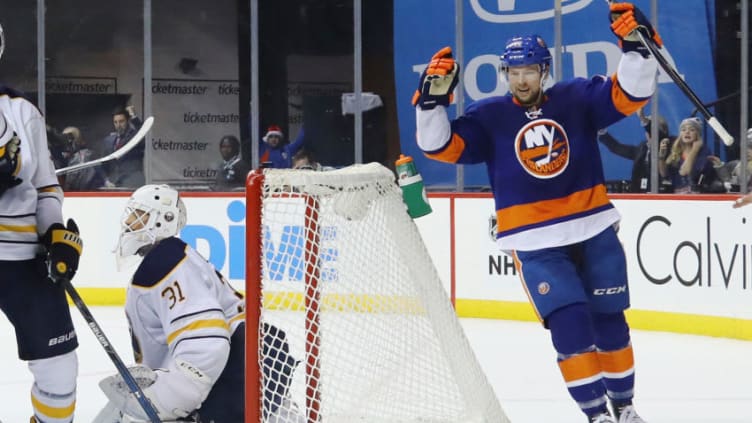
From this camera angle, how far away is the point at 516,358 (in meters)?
5.42

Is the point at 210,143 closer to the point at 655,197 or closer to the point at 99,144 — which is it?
the point at 99,144

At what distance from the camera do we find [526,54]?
11.0 ft

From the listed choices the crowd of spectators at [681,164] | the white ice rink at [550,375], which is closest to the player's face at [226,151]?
the white ice rink at [550,375]

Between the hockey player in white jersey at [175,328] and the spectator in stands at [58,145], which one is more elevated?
the spectator in stands at [58,145]

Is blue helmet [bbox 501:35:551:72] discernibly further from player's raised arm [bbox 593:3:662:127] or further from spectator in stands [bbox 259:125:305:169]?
spectator in stands [bbox 259:125:305:169]

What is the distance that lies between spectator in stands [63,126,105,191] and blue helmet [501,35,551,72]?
17.7 ft

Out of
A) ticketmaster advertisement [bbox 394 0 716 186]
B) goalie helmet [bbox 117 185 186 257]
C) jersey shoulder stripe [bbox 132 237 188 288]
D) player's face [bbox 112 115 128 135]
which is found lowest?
jersey shoulder stripe [bbox 132 237 188 288]

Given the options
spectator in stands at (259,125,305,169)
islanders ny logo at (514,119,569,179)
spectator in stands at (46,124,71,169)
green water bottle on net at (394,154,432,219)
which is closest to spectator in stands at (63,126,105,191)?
spectator in stands at (46,124,71,169)

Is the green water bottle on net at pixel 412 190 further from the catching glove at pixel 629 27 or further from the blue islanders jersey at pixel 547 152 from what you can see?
the catching glove at pixel 629 27

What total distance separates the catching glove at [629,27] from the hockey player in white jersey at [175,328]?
1134 mm

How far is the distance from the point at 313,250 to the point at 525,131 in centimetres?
76

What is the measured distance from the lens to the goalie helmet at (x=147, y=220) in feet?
10.3

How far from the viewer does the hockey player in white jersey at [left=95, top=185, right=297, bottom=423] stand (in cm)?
294

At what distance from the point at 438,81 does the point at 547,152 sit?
36 centimetres
